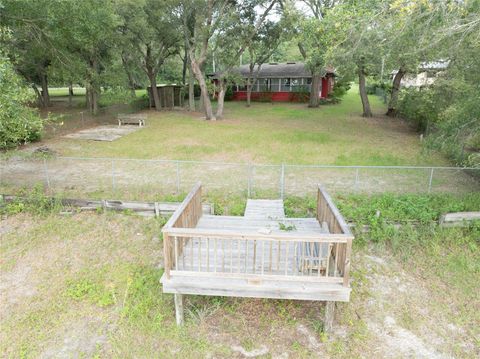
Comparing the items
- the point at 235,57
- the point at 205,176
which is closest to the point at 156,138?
the point at 205,176

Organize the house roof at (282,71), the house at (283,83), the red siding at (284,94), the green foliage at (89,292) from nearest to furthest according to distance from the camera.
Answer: the green foliage at (89,292)
the house roof at (282,71)
the house at (283,83)
the red siding at (284,94)

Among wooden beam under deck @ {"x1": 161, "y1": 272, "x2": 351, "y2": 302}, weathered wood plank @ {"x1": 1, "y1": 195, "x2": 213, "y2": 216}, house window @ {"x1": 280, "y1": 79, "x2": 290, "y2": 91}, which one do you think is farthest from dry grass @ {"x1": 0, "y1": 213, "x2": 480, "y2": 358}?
house window @ {"x1": 280, "y1": 79, "x2": 290, "y2": 91}

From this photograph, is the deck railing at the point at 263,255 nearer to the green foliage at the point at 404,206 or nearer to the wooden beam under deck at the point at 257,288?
the wooden beam under deck at the point at 257,288

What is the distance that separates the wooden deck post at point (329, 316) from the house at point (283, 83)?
94.4ft

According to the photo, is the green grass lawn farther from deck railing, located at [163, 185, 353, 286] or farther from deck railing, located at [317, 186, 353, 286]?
deck railing, located at [163, 185, 353, 286]

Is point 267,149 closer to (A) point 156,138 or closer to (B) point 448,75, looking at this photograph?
(A) point 156,138

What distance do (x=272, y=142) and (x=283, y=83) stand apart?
19.7m

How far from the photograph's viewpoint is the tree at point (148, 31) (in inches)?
738

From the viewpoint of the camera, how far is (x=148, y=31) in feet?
66.1

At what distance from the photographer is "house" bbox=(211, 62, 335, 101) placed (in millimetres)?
31656

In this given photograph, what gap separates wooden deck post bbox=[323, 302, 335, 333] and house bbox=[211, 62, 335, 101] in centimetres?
2878

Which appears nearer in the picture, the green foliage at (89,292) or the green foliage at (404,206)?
the green foliage at (89,292)

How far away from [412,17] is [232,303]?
6138 millimetres

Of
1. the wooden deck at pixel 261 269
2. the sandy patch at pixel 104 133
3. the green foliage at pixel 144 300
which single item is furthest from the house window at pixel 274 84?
the green foliage at pixel 144 300
